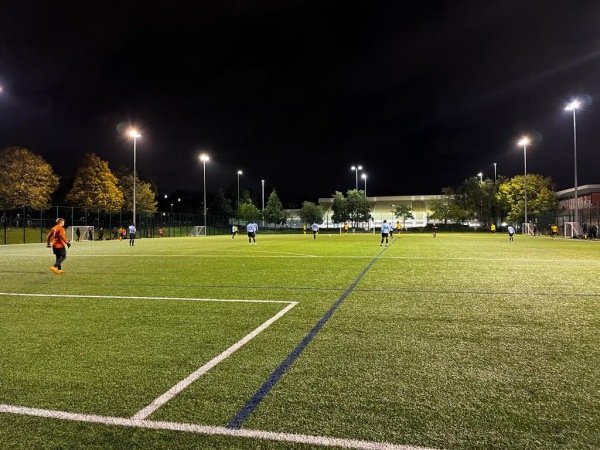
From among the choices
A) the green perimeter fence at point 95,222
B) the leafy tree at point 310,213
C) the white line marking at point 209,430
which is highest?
the leafy tree at point 310,213

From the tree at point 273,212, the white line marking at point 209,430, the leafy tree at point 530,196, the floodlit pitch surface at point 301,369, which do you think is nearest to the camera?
the white line marking at point 209,430

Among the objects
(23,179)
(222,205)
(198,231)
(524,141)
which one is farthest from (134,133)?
(222,205)

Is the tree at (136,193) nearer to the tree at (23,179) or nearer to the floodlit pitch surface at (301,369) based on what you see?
the tree at (23,179)

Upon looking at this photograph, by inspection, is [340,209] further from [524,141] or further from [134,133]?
[134,133]

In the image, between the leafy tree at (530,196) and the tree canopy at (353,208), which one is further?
the tree canopy at (353,208)

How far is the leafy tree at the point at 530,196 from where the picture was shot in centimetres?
6212

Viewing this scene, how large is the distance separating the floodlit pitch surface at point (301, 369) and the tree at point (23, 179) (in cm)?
4537

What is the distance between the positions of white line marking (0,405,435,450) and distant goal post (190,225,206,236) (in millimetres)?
63709

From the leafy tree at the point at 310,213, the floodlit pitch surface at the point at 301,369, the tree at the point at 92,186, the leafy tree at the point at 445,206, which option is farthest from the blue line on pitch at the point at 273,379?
the leafy tree at the point at 310,213

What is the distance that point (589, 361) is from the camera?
14.7 feet

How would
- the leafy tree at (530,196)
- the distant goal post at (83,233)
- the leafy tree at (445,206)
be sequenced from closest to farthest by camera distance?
1. the distant goal post at (83,233)
2. the leafy tree at (530,196)
3. the leafy tree at (445,206)

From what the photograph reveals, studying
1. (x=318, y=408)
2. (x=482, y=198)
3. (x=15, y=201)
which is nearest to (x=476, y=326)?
(x=318, y=408)

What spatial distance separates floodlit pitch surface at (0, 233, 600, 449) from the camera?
300 cm

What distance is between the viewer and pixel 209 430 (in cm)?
303
